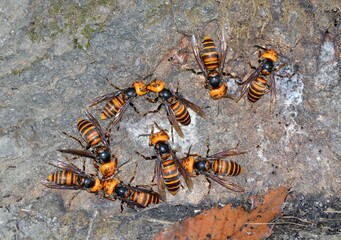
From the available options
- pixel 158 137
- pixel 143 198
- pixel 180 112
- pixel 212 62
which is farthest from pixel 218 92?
pixel 143 198

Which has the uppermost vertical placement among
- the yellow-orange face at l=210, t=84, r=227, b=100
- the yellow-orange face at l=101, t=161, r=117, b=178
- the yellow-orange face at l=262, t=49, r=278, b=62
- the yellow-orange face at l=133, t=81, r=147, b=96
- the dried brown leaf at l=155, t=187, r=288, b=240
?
the yellow-orange face at l=262, t=49, r=278, b=62

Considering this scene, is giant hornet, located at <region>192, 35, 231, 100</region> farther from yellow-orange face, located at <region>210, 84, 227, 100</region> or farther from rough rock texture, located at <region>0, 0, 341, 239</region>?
rough rock texture, located at <region>0, 0, 341, 239</region>

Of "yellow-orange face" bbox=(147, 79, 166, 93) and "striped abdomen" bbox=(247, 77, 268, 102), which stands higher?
"striped abdomen" bbox=(247, 77, 268, 102)

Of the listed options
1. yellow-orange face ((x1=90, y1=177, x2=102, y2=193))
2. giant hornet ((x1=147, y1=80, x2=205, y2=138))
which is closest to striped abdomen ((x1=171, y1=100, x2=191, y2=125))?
giant hornet ((x1=147, y1=80, x2=205, y2=138))

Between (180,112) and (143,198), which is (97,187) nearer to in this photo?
(143,198)

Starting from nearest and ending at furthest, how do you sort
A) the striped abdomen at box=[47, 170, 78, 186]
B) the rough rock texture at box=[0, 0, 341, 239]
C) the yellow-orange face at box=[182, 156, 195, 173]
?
the rough rock texture at box=[0, 0, 341, 239], the striped abdomen at box=[47, 170, 78, 186], the yellow-orange face at box=[182, 156, 195, 173]

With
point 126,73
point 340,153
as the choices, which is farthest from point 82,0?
point 340,153

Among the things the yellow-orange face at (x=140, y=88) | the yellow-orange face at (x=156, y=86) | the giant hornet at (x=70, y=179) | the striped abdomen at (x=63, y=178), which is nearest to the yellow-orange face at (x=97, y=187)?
the giant hornet at (x=70, y=179)
